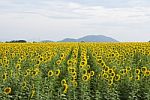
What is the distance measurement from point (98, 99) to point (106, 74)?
1248 millimetres

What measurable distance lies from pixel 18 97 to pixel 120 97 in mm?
2193

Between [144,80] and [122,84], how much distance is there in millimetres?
491

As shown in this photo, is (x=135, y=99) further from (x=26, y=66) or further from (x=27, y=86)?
(x=26, y=66)

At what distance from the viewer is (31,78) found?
9.21 metres

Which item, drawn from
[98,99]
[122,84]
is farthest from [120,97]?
[98,99]

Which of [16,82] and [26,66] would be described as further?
[26,66]

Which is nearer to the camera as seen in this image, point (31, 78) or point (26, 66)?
point (31, 78)

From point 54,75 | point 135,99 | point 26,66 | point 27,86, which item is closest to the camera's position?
point 135,99

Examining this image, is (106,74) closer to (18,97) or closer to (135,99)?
(135,99)

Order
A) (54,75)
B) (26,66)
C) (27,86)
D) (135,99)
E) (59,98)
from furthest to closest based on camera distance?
(26,66), (54,75), (27,86), (135,99), (59,98)

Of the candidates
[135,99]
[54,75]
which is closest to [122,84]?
[135,99]

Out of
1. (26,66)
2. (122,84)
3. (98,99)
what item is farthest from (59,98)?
(26,66)

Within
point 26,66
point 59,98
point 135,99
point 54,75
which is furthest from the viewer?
point 26,66

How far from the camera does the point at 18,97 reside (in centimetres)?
837
